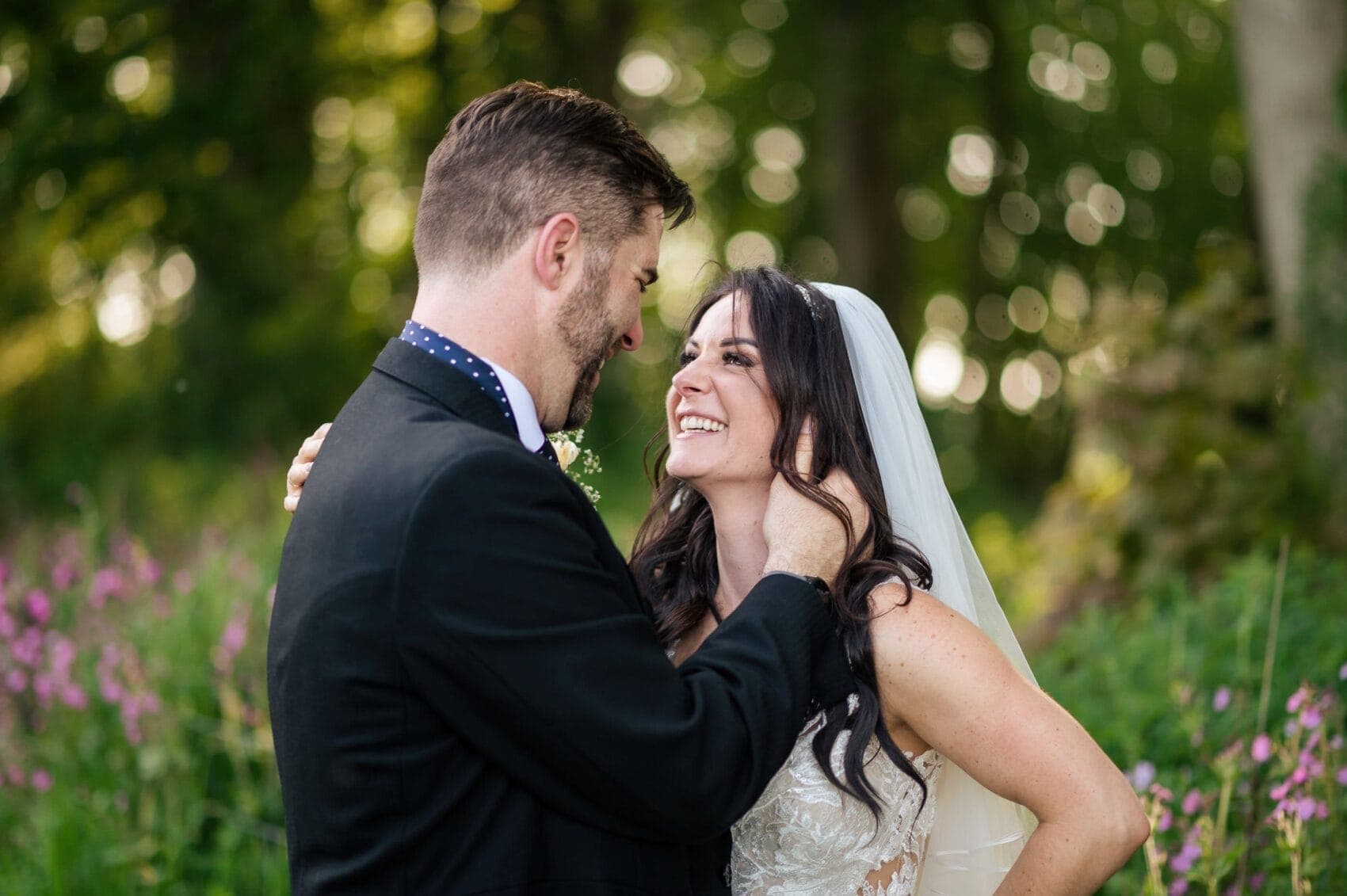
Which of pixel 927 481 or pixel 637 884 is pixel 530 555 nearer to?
pixel 637 884

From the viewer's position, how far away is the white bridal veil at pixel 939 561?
3379 millimetres

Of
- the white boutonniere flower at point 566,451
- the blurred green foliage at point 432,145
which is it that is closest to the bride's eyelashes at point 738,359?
the white boutonniere flower at point 566,451

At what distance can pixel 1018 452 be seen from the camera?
51.0 ft

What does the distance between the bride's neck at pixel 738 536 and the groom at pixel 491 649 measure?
0.83 m

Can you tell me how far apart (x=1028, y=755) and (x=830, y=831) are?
1.75 feet

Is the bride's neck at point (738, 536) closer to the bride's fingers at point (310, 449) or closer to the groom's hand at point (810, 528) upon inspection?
the groom's hand at point (810, 528)

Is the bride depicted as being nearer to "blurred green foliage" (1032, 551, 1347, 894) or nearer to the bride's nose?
the bride's nose

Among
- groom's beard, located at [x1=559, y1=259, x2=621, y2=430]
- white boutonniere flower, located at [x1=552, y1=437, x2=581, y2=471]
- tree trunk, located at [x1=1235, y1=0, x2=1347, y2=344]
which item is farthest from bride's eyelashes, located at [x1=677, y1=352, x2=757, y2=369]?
tree trunk, located at [x1=1235, y1=0, x2=1347, y2=344]

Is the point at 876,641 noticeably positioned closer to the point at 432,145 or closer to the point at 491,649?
the point at 491,649

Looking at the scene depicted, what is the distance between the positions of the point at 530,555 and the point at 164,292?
1098 centimetres

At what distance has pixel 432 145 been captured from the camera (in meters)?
12.7

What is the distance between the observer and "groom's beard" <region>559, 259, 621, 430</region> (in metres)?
2.72

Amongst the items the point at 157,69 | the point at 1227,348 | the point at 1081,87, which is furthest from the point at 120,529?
the point at 1081,87

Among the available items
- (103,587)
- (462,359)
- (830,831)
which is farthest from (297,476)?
(103,587)
